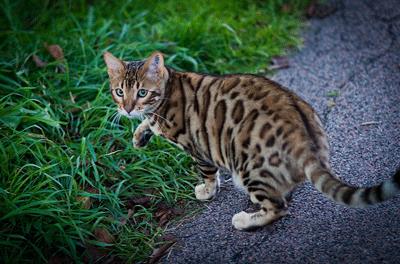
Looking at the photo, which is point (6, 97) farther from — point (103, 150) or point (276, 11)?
point (276, 11)

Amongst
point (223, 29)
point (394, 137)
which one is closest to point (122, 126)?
point (223, 29)

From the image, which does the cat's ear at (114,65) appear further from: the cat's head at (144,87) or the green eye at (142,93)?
the green eye at (142,93)

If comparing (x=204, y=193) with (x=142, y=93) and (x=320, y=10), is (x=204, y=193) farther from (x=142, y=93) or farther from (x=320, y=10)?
(x=320, y=10)

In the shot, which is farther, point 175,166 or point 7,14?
point 7,14

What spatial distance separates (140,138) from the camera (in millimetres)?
4492

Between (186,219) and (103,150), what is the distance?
0.95m

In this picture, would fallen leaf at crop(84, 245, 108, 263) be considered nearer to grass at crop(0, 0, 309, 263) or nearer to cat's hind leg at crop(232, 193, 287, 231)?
grass at crop(0, 0, 309, 263)

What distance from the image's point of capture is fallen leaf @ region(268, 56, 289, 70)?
5816mm

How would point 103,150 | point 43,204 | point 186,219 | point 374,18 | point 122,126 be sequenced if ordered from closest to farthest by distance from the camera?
point 43,204 → point 186,219 → point 103,150 → point 122,126 → point 374,18

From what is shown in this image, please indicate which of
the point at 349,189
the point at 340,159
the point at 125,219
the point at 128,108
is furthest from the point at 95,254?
the point at 340,159

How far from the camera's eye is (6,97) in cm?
472

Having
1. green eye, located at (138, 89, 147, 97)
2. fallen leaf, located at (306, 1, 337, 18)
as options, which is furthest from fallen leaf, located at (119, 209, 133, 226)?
fallen leaf, located at (306, 1, 337, 18)

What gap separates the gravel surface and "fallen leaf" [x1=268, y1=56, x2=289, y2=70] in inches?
3.1

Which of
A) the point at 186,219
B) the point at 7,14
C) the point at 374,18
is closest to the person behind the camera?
the point at 186,219
